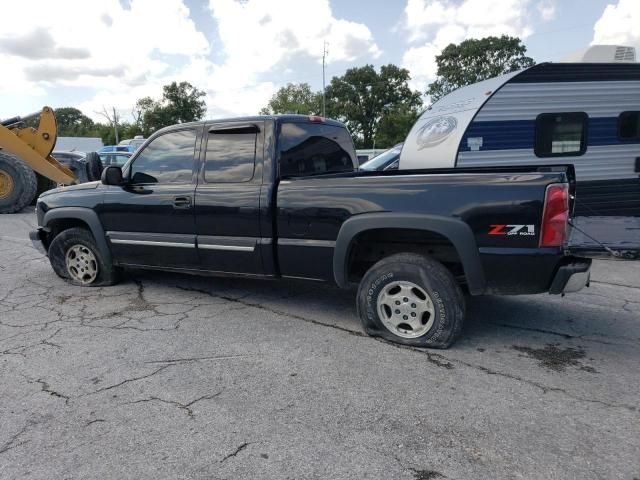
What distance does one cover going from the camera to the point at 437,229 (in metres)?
3.43

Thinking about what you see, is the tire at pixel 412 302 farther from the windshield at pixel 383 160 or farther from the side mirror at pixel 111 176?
the windshield at pixel 383 160

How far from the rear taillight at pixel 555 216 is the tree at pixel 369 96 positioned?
2162 inches

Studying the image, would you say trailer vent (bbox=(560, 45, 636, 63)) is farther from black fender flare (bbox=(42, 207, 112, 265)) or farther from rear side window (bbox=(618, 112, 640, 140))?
black fender flare (bbox=(42, 207, 112, 265))

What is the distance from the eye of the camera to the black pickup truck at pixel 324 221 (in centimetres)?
331

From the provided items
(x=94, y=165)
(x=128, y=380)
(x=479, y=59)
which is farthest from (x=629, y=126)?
(x=479, y=59)

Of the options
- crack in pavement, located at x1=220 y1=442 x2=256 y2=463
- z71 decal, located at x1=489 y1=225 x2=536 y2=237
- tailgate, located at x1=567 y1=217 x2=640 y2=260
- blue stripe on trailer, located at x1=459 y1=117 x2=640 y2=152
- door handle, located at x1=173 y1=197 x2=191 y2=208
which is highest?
blue stripe on trailer, located at x1=459 y1=117 x2=640 y2=152

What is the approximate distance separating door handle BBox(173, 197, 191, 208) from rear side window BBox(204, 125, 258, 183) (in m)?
0.26

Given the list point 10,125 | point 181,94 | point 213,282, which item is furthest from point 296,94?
point 213,282

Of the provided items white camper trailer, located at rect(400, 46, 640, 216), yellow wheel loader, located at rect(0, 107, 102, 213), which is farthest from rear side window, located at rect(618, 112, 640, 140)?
yellow wheel loader, located at rect(0, 107, 102, 213)

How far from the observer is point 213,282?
564 cm

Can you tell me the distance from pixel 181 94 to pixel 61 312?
60.5 m

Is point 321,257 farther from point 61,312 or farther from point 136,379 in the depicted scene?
point 61,312

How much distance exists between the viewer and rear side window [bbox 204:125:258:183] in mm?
4309

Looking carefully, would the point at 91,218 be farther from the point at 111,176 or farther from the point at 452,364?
the point at 452,364
